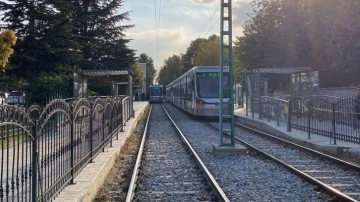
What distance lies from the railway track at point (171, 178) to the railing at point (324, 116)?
480cm

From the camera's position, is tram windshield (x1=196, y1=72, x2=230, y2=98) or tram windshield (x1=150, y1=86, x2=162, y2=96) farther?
tram windshield (x1=150, y1=86, x2=162, y2=96)

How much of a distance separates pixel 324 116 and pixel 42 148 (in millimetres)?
13122

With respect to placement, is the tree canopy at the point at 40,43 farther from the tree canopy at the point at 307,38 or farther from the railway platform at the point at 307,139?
the tree canopy at the point at 307,38

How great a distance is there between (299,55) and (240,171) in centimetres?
2813

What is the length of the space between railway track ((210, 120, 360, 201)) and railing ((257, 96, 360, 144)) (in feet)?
4.63

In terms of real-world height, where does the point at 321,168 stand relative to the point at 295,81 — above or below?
below

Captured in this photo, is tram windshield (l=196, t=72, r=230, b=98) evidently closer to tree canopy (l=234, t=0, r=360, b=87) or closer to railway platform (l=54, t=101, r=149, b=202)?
tree canopy (l=234, t=0, r=360, b=87)

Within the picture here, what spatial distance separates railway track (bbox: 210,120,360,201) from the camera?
9812mm

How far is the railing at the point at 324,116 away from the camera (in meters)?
15.8

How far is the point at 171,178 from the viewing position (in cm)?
1141

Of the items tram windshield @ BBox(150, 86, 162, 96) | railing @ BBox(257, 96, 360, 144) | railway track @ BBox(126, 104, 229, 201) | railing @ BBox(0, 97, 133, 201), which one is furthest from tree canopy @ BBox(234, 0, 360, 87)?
tram windshield @ BBox(150, 86, 162, 96)

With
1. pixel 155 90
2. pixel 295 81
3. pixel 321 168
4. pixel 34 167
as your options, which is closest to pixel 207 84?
pixel 295 81

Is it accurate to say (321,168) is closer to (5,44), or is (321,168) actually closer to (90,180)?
(90,180)

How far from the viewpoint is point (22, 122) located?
5.55 metres
